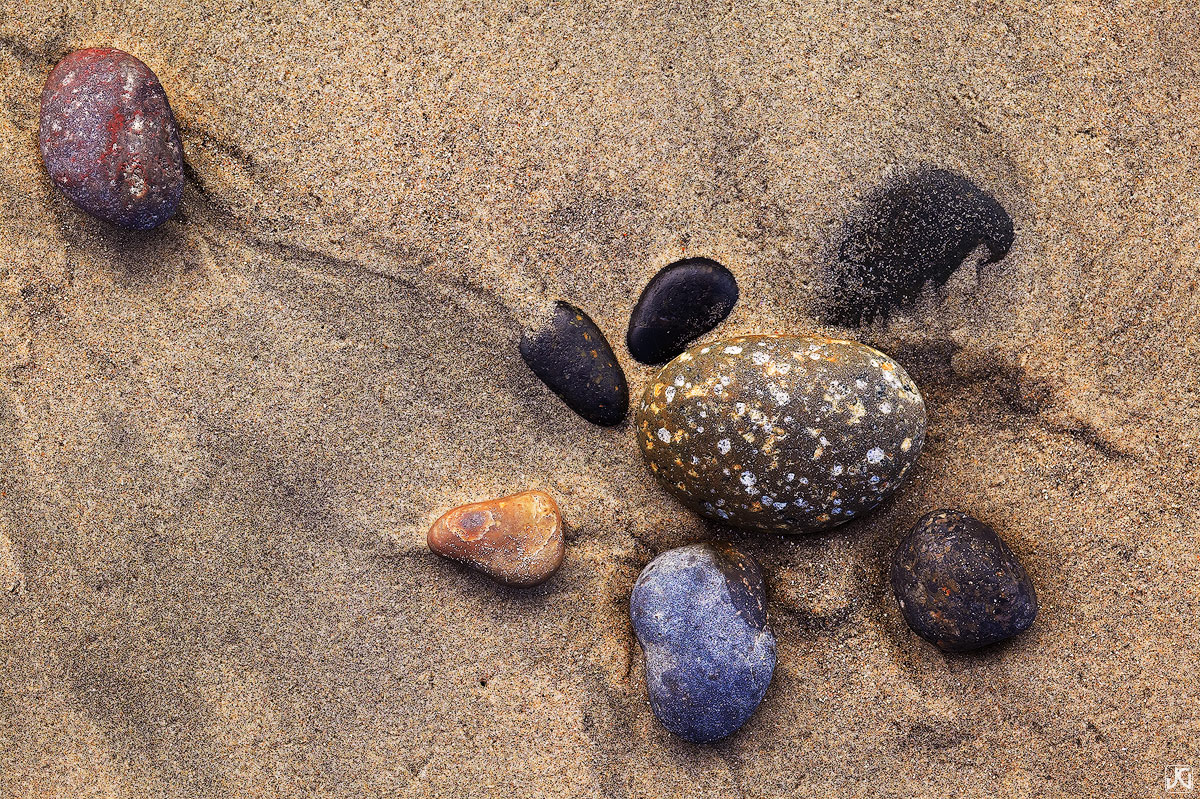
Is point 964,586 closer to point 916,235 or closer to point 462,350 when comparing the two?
point 916,235

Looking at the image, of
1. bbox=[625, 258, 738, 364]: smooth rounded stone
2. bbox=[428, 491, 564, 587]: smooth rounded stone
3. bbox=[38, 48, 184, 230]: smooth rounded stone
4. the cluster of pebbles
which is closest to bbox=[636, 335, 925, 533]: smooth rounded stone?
the cluster of pebbles

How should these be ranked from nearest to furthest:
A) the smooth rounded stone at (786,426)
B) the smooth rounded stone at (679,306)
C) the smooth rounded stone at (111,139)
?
the smooth rounded stone at (786,426)
the smooth rounded stone at (111,139)
the smooth rounded stone at (679,306)

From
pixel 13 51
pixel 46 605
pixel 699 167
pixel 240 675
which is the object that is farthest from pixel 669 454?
pixel 13 51

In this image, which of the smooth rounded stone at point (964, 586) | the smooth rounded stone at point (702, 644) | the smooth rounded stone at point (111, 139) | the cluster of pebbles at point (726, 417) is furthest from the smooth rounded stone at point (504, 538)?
the smooth rounded stone at point (111, 139)

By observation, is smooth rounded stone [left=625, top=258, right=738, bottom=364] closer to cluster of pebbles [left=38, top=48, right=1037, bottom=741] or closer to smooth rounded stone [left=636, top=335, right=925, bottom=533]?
cluster of pebbles [left=38, top=48, right=1037, bottom=741]

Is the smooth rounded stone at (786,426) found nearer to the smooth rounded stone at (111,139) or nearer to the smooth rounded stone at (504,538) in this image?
the smooth rounded stone at (504,538)

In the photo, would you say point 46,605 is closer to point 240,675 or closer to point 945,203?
point 240,675

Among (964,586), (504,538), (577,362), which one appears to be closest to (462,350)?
(577,362)
